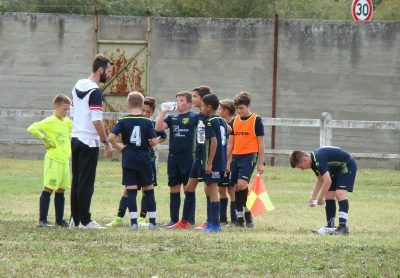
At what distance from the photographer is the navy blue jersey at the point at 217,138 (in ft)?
45.8

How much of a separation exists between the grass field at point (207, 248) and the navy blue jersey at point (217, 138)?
89 centimetres

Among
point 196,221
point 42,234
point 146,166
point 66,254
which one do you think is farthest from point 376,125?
point 66,254

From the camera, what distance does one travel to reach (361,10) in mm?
31766

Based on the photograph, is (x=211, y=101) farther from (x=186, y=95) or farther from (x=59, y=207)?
(x=59, y=207)

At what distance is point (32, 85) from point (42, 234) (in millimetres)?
19311

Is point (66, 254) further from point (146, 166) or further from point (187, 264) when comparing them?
point (146, 166)

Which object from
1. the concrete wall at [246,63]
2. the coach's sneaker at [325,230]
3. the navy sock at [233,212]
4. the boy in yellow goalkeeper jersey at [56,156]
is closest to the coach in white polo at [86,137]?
the boy in yellow goalkeeper jersey at [56,156]

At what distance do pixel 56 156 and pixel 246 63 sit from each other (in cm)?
1695

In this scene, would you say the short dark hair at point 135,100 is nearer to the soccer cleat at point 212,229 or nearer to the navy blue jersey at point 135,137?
the navy blue jersey at point 135,137

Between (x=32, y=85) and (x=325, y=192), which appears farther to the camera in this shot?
(x=32, y=85)

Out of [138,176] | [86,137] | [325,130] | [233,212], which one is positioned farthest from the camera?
[325,130]

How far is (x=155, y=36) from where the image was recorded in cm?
3080

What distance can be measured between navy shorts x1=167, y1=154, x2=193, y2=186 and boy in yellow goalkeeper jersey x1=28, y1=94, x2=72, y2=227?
1533 mm

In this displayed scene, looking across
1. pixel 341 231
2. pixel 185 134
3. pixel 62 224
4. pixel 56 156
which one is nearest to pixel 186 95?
pixel 185 134
